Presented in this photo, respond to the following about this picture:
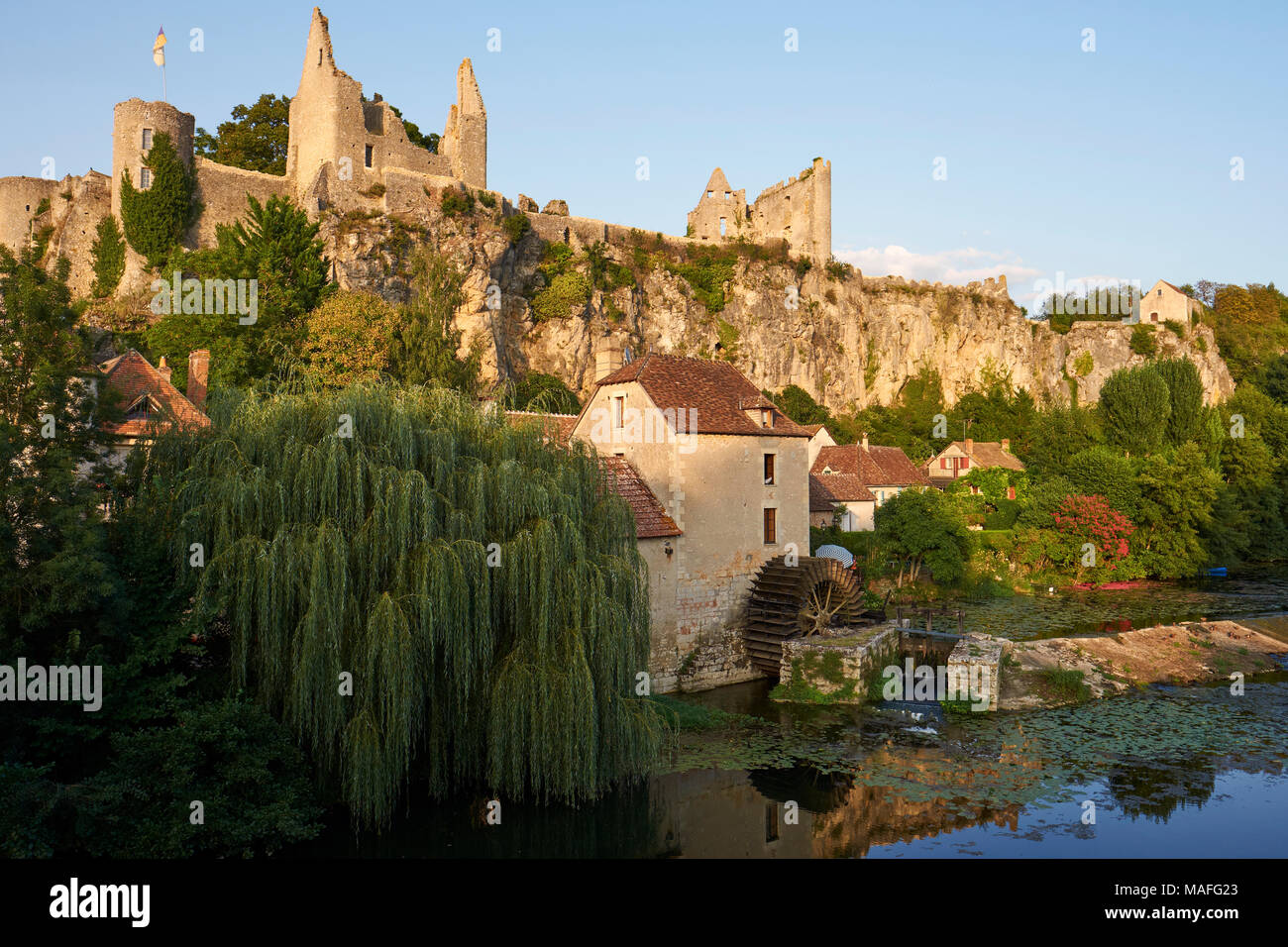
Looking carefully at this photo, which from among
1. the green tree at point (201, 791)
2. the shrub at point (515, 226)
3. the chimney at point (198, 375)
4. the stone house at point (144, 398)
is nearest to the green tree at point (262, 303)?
the chimney at point (198, 375)

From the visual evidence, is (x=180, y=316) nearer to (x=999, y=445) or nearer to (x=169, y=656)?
(x=169, y=656)

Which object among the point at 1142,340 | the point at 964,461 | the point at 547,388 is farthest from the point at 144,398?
the point at 1142,340

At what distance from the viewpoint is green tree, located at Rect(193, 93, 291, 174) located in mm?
47406

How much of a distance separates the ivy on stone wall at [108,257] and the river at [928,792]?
34.6 metres

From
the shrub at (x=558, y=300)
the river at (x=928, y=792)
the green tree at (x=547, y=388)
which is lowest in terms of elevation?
the river at (x=928, y=792)

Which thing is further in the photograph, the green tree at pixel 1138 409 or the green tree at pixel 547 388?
the green tree at pixel 1138 409

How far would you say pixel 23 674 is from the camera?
9570mm

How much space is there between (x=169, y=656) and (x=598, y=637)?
543cm

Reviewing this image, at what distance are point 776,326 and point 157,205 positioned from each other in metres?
38.1

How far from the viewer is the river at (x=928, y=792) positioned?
11695 mm

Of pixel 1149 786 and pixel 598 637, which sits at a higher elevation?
pixel 598 637

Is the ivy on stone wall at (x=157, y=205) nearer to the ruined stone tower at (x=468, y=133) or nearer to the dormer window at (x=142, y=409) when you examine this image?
the ruined stone tower at (x=468, y=133)

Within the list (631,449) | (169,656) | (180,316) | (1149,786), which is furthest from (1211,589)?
(180,316)

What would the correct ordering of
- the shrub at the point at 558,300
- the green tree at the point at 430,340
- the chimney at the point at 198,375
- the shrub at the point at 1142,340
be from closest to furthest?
the chimney at the point at 198,375, the green tree at the point at 430,340, the shrub at the point at 558,300, the shrub at the point at 1142,340
